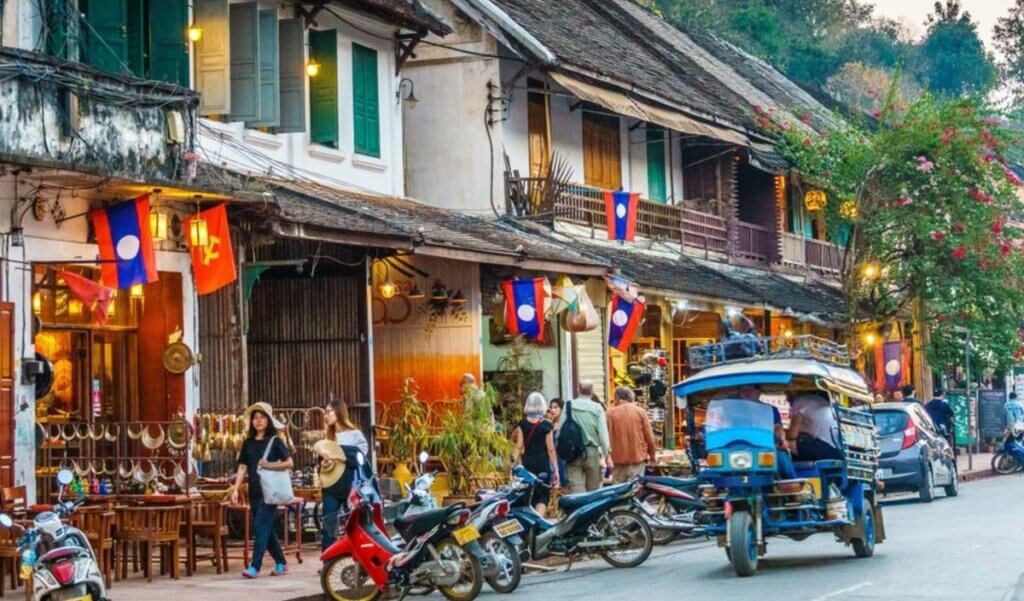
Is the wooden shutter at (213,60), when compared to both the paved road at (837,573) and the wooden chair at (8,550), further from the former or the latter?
the paved road at (837,573)

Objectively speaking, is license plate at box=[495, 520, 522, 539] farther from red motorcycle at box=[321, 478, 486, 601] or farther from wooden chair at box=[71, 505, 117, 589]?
wooden chair at box=[71, 505, 117, 589]

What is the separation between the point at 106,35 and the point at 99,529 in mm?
5483

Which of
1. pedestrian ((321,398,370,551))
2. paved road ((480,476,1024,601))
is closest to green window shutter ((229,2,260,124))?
pedestrian ((321,398,370,551))

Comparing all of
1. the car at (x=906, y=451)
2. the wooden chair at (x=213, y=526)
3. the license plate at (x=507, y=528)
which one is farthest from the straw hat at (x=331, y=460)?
the car at (x=906, y=451)

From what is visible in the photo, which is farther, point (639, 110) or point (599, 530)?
point (639, 110)

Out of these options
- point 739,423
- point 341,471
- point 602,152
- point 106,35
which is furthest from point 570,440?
point 602,152

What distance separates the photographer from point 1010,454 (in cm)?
3541

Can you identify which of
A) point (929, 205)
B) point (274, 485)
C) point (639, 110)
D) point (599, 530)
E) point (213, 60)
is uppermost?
point (639, 110)

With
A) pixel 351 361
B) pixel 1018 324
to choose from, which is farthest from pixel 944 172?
pixel 351 361

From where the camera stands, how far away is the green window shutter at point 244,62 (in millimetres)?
21047

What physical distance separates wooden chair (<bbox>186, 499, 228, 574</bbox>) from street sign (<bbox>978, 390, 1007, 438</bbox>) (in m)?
28.1

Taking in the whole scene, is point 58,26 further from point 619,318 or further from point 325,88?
point 619,318

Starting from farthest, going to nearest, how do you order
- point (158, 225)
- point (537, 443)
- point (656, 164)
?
point (656, 164) → point (537, 443) → point (158, 225)

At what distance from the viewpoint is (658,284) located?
94.6 feet
